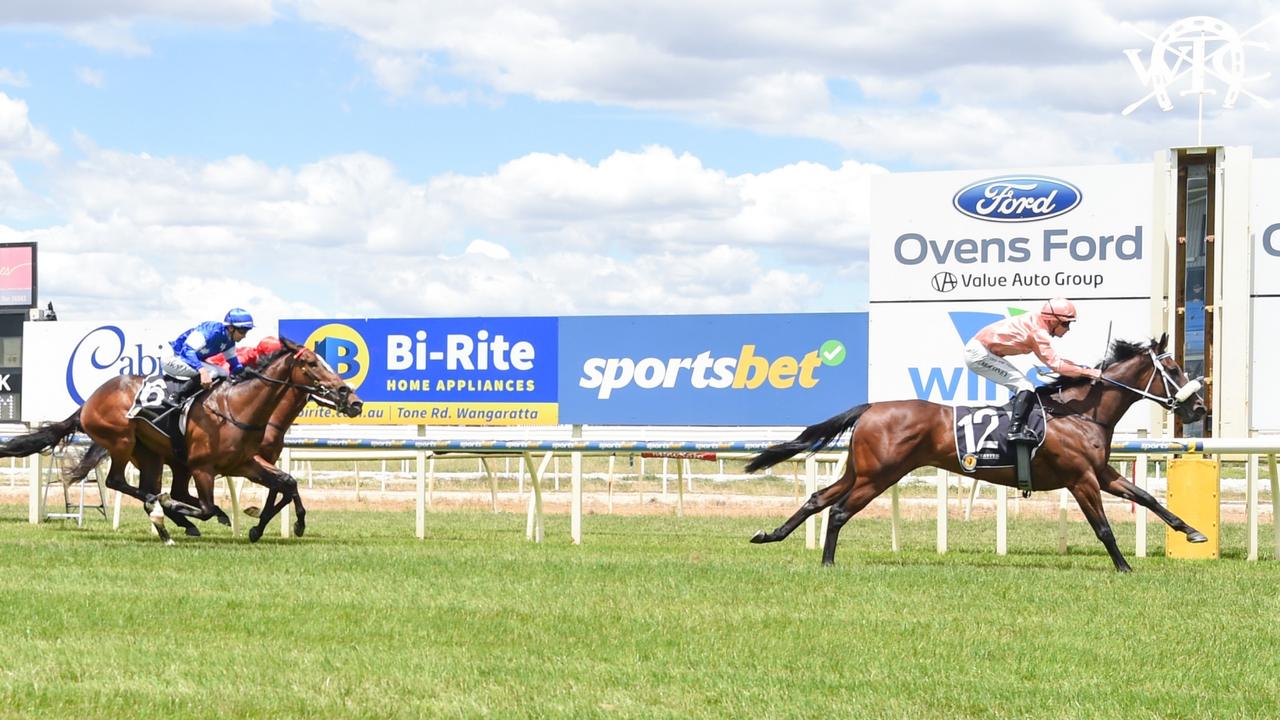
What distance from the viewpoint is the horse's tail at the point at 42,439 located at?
1312 centimetres

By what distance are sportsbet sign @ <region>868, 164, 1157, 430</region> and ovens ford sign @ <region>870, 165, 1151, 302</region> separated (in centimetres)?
1

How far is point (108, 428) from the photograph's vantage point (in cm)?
1245

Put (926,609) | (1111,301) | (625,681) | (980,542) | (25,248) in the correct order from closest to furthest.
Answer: (625,681)
(926,609)
(980,542)
(1111,301)
(25,248)

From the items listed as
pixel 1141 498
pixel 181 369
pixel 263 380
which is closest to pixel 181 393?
pixel 181 369

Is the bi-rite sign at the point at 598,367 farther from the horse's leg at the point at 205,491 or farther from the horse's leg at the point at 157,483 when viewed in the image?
the horse's leg at the point at 205,491

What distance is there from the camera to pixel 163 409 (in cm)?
1220

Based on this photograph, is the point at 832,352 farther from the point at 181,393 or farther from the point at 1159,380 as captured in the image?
the point at 181,393

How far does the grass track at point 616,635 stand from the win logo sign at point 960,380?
6.67 metres

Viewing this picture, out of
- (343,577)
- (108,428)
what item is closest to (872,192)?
(108,428)

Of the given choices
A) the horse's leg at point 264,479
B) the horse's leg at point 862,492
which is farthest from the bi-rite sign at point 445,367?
the horse's leg at point 862,492

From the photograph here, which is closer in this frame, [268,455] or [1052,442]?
[1052,442]

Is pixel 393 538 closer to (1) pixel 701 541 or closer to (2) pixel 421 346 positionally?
(1) pixel 701 541

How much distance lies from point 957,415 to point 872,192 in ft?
25.5

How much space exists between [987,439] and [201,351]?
5.86 metres
